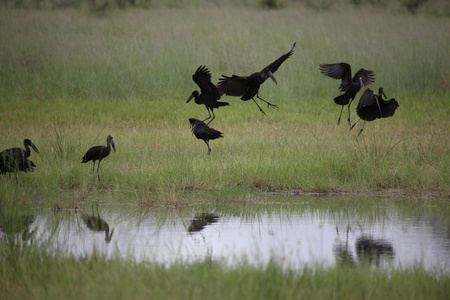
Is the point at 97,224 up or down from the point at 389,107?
down

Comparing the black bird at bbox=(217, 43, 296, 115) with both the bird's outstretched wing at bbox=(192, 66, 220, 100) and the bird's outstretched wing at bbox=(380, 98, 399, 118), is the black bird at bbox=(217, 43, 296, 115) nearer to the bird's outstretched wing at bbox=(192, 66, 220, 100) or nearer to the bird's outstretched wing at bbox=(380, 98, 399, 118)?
the bird's outstretched wing at bbox=(192, 66, 220, 100)

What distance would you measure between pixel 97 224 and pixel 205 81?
287 centimetres

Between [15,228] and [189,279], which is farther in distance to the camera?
[15,228]

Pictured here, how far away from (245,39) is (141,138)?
8.79m

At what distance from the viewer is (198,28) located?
20266mm

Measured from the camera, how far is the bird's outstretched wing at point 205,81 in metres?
8.02

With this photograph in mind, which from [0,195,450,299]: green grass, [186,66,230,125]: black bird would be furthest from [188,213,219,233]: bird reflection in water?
[186,66,230,125]: black bird

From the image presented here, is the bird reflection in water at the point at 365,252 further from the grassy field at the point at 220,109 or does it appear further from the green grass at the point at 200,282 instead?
the grassy field at the point at 220,109

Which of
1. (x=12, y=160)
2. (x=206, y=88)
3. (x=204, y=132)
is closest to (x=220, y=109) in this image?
(x=204, y=132)

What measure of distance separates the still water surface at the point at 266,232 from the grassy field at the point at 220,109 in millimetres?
675

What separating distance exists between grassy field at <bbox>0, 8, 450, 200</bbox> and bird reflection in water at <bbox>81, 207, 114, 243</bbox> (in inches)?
36.3

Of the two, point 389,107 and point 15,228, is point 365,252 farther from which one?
point 389,107

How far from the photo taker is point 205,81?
8211mm

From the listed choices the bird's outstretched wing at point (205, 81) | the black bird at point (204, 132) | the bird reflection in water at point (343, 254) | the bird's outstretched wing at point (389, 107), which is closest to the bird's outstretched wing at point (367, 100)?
A: the bird's outstretched wing at point (389, 107)
